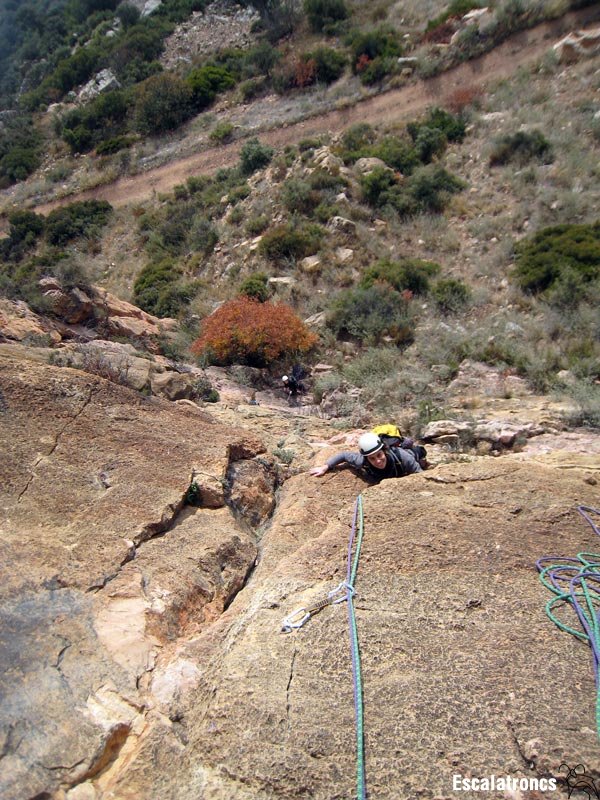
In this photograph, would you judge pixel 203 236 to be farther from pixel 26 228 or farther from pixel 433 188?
pixel 26 228

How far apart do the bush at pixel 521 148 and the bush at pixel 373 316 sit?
23.8ft

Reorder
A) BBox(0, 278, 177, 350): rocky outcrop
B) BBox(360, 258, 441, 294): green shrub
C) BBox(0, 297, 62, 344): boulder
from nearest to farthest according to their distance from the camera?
BBox(0, 297, 62, 344): boulder, BBox(0, 278, 177, 350): rocky outcrop, BBox(360, 258, 441, 294): green shrub

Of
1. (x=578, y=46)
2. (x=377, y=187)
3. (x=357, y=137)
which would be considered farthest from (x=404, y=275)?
(x=578, y=46)

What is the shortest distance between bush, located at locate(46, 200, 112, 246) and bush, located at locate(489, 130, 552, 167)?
15.5 m

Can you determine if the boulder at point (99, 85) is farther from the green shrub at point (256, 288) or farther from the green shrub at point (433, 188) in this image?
the green shrub at point (256, 288)

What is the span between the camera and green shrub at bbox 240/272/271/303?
13664 millimetres

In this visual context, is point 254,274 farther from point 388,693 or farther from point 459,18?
point 459,18

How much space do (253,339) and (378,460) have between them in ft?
22.1

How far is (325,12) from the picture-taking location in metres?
29.2

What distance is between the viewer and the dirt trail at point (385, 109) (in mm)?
19656

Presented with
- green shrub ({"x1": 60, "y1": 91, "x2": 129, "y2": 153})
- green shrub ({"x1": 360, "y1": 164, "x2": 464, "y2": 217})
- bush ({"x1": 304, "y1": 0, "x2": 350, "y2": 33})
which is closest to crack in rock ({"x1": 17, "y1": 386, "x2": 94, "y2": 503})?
green shrub ({"x1": 360, "y1": 164, "x2": 464, "y2": 217})

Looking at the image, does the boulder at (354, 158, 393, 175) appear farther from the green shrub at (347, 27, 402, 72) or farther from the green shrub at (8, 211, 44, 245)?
the green shrub at (8, 211, 44, 245)

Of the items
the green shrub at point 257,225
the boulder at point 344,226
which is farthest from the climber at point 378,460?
the green shrub at point 257,225

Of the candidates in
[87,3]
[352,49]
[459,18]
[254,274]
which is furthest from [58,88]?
[254,274]
